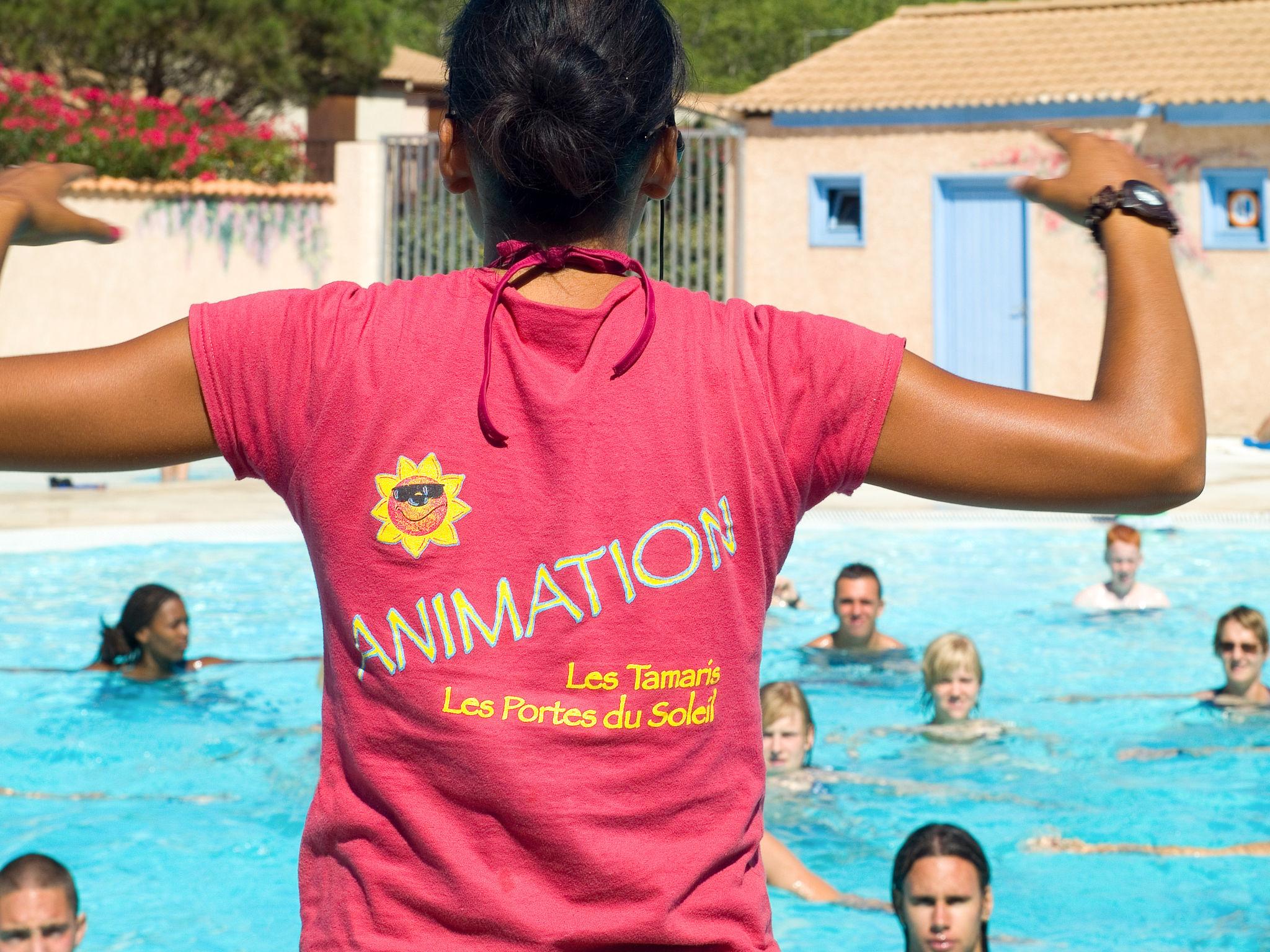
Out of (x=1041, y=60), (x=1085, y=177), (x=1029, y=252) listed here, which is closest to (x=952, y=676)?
(x=1085, y=177)

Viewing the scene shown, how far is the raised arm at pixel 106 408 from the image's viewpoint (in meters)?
1.25

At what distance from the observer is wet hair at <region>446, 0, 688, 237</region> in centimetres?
129

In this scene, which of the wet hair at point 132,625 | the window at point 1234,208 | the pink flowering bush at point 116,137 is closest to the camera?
the wet hair at point 132,625

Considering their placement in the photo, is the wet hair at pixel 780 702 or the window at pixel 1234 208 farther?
the window at pixel 1234 208

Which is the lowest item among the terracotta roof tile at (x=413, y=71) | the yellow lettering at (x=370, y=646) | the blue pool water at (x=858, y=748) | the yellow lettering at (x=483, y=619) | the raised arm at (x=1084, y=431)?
the blue pool water at (x=858, y=748)

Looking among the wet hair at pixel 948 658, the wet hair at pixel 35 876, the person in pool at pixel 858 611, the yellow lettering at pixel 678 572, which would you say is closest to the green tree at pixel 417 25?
the person in pool at pixel 858 611

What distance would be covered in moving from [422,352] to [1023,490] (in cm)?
49

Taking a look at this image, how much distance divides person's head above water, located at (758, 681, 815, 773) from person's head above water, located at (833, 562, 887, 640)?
1.91 metres

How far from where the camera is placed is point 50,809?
6250 millimetres

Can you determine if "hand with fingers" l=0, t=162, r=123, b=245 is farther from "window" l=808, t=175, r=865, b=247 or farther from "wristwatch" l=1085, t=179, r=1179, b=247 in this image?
"window" l=808, t=175, r=865, b=247

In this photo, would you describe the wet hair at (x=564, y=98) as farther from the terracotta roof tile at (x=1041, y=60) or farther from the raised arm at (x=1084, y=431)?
the terracotta roof tile at (x=1041, y=60)

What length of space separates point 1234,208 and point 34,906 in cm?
1371

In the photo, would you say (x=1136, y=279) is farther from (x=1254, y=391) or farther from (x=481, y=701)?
(x=1254, y=391)

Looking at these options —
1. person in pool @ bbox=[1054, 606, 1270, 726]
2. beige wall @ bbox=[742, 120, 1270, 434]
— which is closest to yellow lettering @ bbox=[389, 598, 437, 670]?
person in pool @ bbox=[1054, 606, 1270, 726]
